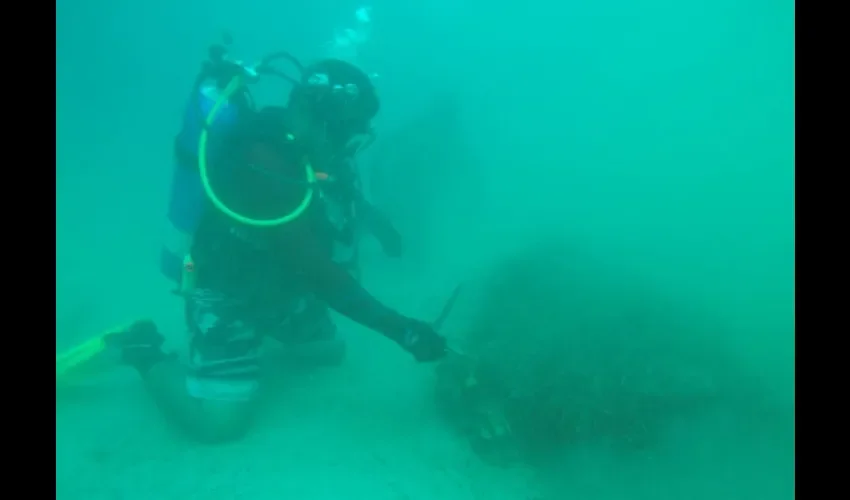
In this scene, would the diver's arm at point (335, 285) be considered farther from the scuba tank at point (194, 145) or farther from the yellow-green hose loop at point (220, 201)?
the scuba tank at point (194, 145)

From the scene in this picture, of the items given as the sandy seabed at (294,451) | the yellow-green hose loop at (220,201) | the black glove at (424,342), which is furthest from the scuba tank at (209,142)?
the sandy seabed at (294,451)

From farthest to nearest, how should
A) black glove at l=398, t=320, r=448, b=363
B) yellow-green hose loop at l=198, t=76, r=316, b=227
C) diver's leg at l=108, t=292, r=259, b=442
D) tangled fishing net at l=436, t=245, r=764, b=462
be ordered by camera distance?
diver's leg at l=108, t=292, r=259, b=442, tangled fishing net at l=436, t=245, r=764, b=462, black glove at l=398, t=320, r=448, b=363, yellow-green hose loop at l=198, t=76, r=316, b=227

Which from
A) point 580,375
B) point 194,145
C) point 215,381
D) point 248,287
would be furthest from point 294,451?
point 194,145

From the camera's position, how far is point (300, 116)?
3.77m

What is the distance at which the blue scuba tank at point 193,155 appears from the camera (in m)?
3.72

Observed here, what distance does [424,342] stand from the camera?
3662 millimetres

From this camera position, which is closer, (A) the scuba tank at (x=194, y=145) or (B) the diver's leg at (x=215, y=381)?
(A) the scuba tank at (x=194, y=145)

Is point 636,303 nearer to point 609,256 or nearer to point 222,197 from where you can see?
point 609,256

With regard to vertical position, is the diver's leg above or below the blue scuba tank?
below

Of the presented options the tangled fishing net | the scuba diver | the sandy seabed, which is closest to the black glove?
the scuba diver

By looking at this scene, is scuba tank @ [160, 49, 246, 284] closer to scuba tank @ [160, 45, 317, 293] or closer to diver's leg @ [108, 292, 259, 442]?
scuba tank @ [160, 45, 317, 293]

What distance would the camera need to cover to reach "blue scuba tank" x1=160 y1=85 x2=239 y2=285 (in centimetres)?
372

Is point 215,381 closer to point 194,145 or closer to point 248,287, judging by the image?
point 248,287

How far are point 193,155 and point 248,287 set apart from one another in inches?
40.9
